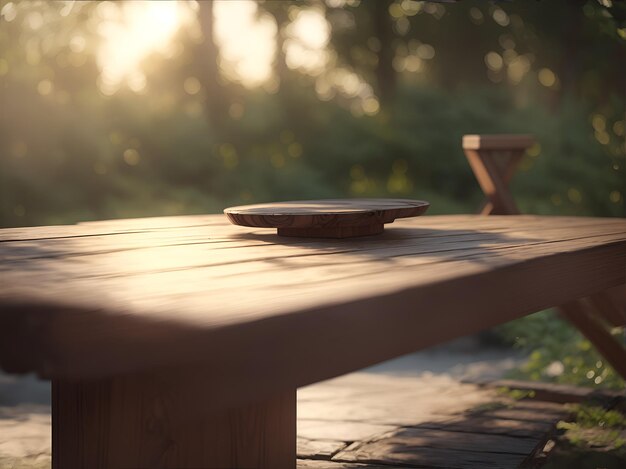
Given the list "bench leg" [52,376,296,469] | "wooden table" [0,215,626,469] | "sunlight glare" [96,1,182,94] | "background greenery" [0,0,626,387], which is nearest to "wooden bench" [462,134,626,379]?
"background greenery" [0,0,626,387]

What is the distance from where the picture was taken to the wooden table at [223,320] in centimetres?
121

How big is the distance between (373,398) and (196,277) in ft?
9.04

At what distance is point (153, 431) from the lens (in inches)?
54.2

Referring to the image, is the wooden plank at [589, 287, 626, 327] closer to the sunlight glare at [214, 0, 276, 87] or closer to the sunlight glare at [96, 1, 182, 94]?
the sunlight glare at [96, 1, 182, 94]

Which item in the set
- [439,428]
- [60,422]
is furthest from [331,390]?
[60,422]

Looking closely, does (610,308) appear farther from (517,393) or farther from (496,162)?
(517,393)

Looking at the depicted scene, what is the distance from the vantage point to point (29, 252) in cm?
210

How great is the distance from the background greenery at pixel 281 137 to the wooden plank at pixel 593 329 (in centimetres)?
109

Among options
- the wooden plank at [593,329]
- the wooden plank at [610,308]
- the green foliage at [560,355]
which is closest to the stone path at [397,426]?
the wooden plank at [593,329]

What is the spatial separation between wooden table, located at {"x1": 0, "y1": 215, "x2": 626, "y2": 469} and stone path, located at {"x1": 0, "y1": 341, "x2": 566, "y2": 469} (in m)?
1.09

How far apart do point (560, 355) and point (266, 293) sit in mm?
4031

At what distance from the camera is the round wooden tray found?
7.75ft

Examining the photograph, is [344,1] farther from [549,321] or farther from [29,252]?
[29,252]

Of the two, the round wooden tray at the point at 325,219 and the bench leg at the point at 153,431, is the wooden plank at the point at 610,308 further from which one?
the bench leg at the point at 153,431
